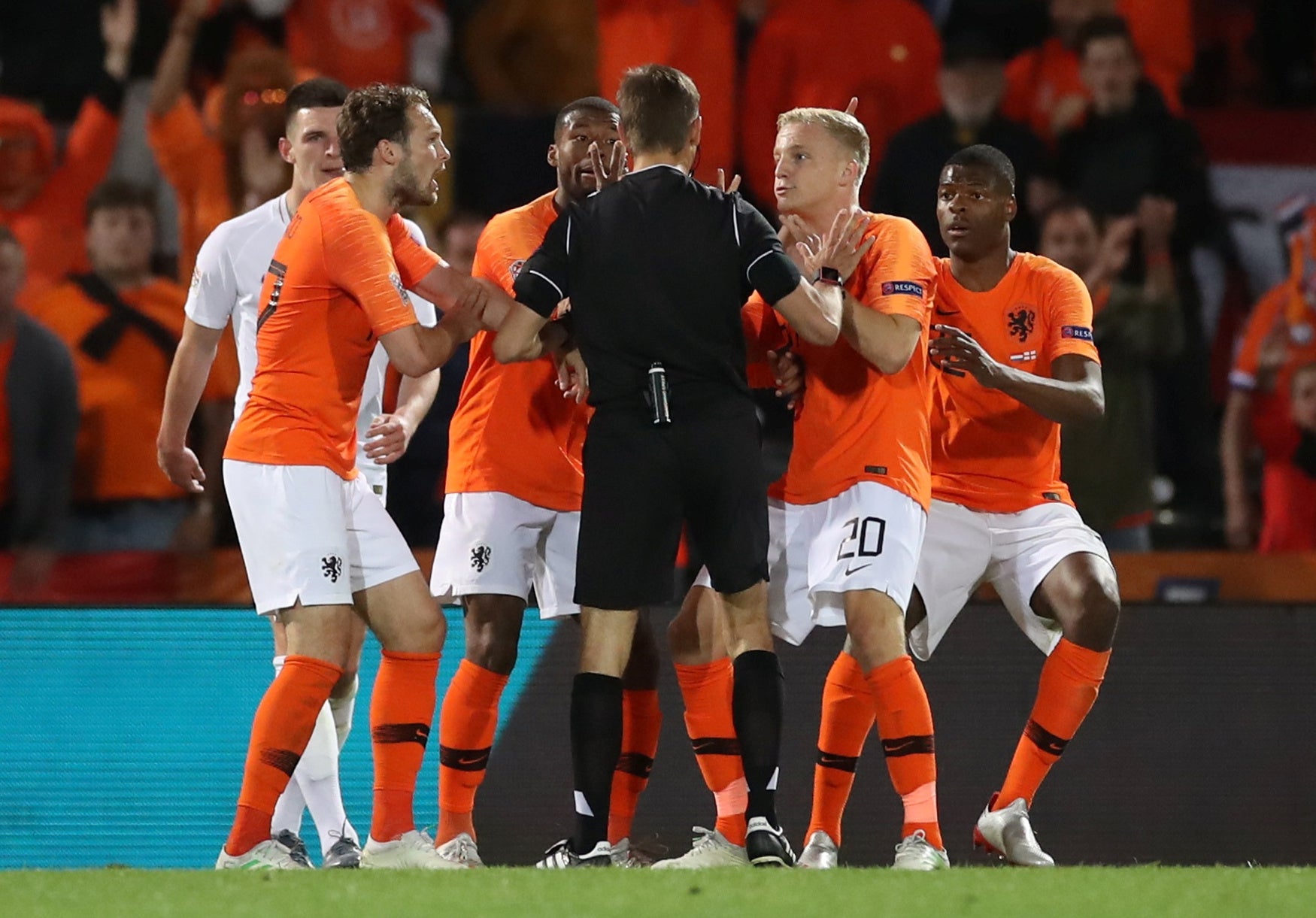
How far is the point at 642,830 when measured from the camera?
5098 millimetres

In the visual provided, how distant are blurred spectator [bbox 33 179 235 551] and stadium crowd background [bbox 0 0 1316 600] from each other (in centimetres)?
1

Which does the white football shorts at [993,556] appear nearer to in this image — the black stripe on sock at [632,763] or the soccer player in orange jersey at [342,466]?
the black stripe on sock at [632,763]

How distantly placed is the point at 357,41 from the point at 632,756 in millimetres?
3877

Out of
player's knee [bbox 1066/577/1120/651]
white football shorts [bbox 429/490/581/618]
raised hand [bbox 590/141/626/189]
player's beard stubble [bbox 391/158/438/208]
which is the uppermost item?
raised hand [bbox 590/141/626/189]

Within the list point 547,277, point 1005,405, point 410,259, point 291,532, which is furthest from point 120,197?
point 1005,405

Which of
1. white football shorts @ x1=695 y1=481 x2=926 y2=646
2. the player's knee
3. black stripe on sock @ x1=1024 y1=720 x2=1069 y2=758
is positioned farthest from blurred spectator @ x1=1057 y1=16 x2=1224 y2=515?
white football shorts @ x1=695 y1=481 x2=926 y2=646

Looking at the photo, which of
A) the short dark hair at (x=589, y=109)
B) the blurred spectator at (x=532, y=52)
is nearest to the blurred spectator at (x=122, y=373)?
the blurred spectator at (x=532, y=52)

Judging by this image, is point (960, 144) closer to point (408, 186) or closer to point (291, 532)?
point (408, 186)

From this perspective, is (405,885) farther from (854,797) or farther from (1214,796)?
(1214,796)

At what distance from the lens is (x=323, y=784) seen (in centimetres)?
465

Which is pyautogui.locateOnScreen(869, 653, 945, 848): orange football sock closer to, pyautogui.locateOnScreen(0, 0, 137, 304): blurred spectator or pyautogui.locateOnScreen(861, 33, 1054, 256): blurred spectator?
pyautogui.locateOnScreen(861, 33, 1054, 256): blurred spectator

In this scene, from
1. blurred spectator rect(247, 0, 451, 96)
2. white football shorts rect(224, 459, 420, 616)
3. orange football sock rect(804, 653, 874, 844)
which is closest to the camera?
white football shorts rect(224, 459, 420, 616)

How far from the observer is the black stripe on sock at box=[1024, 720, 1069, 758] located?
4598 mm

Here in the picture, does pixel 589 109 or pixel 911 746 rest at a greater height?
pixel 589 109
